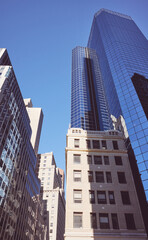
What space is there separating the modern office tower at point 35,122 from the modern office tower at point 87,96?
24.2 m

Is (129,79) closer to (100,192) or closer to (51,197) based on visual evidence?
(100,192)

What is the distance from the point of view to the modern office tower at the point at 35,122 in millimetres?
120625

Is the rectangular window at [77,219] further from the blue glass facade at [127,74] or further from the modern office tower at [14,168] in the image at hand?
the modern office tower at [14,168]

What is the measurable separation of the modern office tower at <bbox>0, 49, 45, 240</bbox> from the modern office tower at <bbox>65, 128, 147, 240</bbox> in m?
27.1

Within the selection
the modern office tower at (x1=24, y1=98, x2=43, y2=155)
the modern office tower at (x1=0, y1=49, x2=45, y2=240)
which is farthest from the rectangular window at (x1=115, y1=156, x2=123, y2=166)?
the modern office tower at (x1=24, y1=98, x2=43, y2=155)

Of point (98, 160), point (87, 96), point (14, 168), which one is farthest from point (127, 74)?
point (87, 96)

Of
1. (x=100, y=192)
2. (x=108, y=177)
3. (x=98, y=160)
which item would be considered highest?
(x=98, y=160)

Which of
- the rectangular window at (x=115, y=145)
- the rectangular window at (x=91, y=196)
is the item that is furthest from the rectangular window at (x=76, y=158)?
the rectangular window at (x=115, y=145)

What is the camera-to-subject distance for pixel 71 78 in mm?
176625

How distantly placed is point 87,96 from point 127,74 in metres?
76.1

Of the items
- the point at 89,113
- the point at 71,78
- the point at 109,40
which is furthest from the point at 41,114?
the point at 109,40

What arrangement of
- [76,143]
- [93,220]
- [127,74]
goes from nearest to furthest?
[93,220]
[76,143]
[127,74]

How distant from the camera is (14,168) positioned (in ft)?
213

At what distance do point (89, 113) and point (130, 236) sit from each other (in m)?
117
